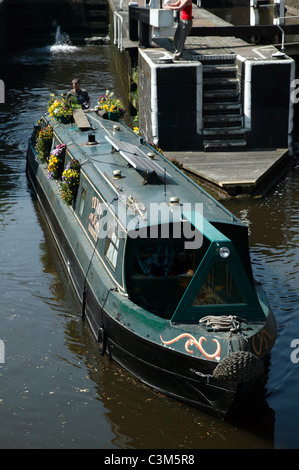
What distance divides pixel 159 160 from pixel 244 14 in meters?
26.5

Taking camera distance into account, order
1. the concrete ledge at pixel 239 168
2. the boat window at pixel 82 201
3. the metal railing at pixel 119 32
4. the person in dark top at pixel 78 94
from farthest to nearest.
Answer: the metal railing at pixel 119 32, the person in dark top at pixel 78 94, the concrete ledge at pixel 239 168, the boat window at pixel 82 201

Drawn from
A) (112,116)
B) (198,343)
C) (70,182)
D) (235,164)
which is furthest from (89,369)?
(235,164)

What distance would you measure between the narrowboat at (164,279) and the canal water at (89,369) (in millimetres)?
292

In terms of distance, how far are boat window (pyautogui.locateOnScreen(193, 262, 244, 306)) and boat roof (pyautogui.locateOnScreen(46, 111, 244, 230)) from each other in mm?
890

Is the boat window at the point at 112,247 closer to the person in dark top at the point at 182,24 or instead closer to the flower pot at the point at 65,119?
the flower pot at the point at 65,119

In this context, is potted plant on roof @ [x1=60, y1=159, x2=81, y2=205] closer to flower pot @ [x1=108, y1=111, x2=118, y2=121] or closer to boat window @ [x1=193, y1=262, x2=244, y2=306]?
flower pot @ [x1=108, y1=111, x2=118, y2=121]

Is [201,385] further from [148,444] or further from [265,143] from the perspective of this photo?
[265,143]

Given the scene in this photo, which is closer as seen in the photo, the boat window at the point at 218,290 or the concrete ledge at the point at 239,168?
the boat window at the point at 218,290

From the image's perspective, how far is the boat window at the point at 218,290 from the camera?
8523 mm

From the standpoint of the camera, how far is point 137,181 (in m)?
10.6

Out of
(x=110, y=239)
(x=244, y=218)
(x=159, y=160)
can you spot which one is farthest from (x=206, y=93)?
(x=110, y=239)

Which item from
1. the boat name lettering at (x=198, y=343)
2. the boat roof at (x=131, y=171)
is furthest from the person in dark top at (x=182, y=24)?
the boat name lettering at (x=198, y=343)

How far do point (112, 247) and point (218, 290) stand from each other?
73.3 inches

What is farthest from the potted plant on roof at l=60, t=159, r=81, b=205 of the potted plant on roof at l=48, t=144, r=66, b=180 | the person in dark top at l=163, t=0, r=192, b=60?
the person in dark top at l=163, t=0, r=192, b=60
